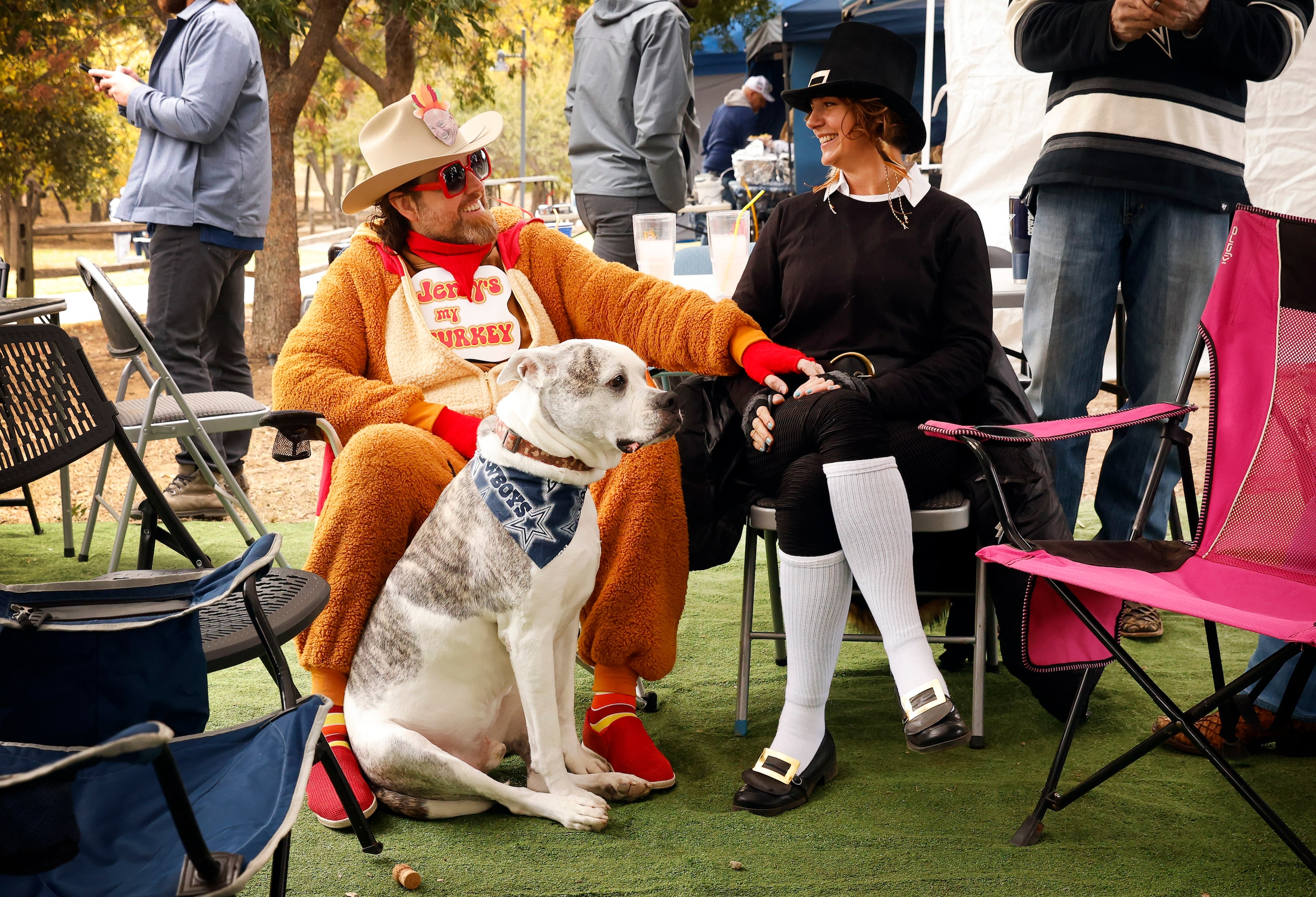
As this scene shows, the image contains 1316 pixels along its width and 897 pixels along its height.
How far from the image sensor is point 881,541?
7.43ft

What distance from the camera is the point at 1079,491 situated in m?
3.23

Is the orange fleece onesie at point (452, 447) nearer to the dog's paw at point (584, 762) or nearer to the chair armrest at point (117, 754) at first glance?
the dog's paw at point (584, 762)

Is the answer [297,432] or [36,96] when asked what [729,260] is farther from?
[36,96]

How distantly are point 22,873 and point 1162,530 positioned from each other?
303 cm

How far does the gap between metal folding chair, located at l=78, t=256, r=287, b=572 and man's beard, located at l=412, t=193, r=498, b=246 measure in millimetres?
1306

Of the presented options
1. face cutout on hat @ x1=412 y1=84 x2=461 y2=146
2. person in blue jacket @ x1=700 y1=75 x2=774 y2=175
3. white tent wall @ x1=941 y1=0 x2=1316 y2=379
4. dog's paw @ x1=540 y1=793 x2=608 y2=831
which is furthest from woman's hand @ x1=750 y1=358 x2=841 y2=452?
person in blue jacket @ x1=700 y1=75 x2=774 y2=175

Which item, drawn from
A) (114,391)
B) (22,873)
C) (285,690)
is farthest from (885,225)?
(114,391)

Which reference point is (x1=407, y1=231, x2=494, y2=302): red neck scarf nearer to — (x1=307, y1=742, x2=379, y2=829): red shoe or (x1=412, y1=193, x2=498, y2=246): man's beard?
(x1=412, y1=193, x2=498, y2=246): man's beard

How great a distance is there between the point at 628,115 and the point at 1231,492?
10.3 ft

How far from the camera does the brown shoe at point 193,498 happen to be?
15.9 ft

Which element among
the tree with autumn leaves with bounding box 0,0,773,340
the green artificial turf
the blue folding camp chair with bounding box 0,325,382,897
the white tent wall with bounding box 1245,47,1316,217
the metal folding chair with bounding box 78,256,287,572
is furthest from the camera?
the tree with autumn leaves with bounding box 0,0,773,340

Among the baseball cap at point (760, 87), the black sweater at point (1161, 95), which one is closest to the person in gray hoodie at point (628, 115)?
the black sweater at point (1161, 95)

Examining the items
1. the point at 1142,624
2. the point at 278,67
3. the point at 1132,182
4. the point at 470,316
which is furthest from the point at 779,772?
the point at 278,67

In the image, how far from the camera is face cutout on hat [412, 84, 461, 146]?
2633 millimetres
